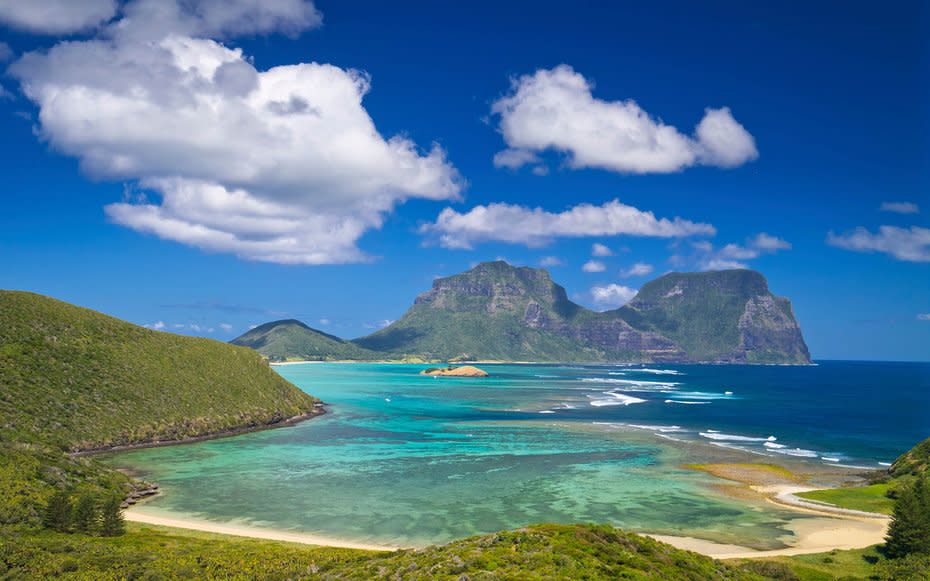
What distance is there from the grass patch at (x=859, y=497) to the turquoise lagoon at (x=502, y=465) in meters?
6.76

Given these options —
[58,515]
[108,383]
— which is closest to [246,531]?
[58,515]

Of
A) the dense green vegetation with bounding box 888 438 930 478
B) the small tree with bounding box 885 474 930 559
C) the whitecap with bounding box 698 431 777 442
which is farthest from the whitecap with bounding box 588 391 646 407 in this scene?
the small tree with bounding box 885 474 930 559

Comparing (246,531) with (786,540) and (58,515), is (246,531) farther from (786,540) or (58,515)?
(786,540)

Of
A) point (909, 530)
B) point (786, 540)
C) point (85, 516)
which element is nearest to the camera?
point (909, 530)

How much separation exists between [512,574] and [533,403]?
376ft

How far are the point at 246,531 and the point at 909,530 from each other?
46203 millimetres

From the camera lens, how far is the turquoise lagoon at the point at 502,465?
42.8 metres

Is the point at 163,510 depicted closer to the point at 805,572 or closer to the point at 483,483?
the point at 483,483

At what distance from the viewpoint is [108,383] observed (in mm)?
71250

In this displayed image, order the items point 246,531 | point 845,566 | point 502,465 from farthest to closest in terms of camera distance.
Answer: point 502,465 < point 246,531 < point 845,566

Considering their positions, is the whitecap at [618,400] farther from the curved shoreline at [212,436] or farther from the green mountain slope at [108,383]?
the green mountain slope at [108,383]

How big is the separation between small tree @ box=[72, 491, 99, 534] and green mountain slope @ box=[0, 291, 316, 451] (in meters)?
26.6

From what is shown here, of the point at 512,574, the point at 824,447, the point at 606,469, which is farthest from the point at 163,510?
the point at 824,447

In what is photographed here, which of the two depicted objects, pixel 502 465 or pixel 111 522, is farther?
pixel 502 465
